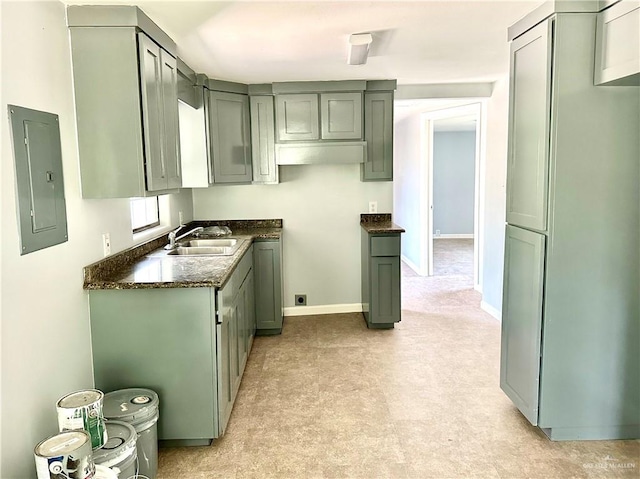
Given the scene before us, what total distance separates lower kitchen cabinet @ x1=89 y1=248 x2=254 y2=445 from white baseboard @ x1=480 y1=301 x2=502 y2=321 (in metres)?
3.06

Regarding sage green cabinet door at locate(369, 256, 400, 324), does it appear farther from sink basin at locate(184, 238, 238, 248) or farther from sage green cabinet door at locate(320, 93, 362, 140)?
sink basin at locate(184, 238, 238, 248)

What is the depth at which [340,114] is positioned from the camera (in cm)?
422

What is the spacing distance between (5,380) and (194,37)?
6.71 feet

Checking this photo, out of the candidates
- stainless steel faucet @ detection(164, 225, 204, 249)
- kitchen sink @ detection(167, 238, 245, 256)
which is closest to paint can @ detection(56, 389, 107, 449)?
kitchen sink @ detection(167, 238, 245, 256)

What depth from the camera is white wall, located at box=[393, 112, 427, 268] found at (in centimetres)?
630

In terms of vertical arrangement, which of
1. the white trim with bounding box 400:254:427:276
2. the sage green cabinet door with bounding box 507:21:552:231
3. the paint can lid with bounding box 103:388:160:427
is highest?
the sage green cabinet door with bounding box 507:21:552:231

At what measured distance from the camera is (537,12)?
90.7 inches

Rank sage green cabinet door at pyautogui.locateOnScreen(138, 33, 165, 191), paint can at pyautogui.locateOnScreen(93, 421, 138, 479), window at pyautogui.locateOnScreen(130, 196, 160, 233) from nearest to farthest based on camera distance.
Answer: paint can at pyautogui.locateOnScreen(93, 421, 138, 479) < sage green cabinet door at pyautogui.locateOnScreen(138, 33, 165, 191) < window at pyautogui.locateOnScreen(130, 196, 160, 233)

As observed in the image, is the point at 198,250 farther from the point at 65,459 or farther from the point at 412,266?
the point at 412,266

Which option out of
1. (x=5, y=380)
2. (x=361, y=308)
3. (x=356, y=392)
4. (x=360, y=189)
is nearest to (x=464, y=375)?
(x=356, y=392)

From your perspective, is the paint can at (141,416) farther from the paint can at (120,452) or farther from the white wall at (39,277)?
the white wall at (39,277)

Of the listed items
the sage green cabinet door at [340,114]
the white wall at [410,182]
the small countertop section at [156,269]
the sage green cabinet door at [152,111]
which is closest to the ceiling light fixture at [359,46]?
the sage green cabinet door at [340,114]

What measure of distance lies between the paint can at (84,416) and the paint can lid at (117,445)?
0.04 meters

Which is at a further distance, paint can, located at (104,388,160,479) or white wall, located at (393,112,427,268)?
white wall, located at (393,112,427,268)
